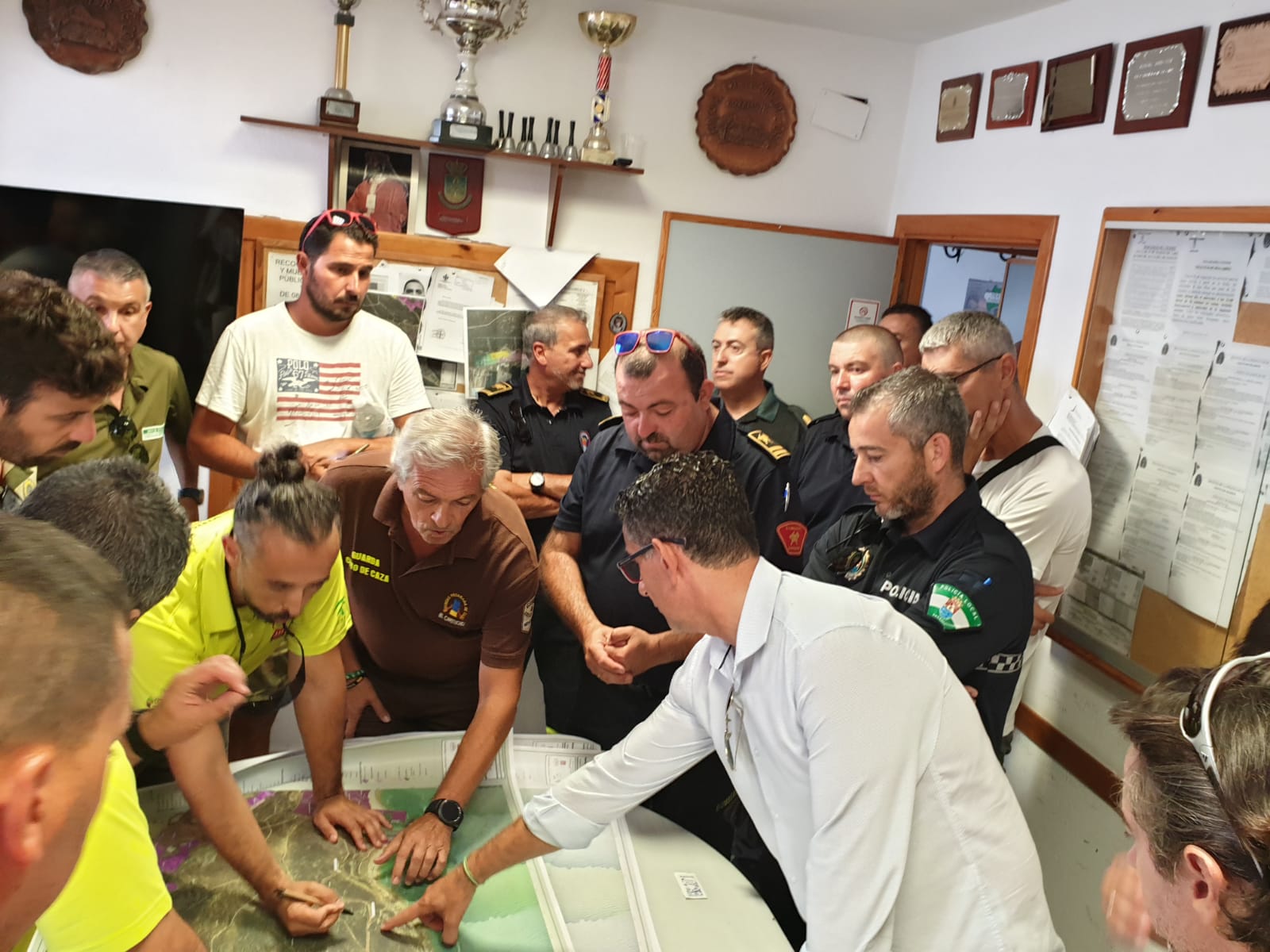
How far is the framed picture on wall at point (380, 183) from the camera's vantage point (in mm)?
3645

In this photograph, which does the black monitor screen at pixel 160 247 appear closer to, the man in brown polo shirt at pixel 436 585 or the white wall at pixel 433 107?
the white wall at pixel 433 107

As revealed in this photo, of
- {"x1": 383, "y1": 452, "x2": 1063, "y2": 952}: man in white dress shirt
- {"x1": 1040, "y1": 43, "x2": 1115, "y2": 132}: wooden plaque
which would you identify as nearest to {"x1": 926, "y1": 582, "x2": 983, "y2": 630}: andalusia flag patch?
{"x1": 383, "y1": 452, "x2": 1063, "y2": 952}: man in white dress shirt

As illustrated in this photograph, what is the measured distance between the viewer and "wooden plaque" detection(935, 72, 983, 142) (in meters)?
3.77

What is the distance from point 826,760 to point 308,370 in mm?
2250

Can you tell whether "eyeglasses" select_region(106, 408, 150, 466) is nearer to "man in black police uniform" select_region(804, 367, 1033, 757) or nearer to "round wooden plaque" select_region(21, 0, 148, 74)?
"round wooden plaque" select_region(21, 0, 148, 74)

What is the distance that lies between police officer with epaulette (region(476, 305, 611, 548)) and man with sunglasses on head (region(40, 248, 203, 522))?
0.97m

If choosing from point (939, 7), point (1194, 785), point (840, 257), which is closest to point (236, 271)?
point (840, 257)

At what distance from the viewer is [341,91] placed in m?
3.49

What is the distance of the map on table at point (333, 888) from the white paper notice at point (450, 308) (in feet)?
7.55

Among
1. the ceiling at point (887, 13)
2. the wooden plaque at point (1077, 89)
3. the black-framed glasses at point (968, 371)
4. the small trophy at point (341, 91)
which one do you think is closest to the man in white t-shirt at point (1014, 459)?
the black-framed glasses at point (968, 371)

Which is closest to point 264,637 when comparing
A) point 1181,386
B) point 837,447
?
point 837,447

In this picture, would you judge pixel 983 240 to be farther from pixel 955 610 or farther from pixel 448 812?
pixel 448 812

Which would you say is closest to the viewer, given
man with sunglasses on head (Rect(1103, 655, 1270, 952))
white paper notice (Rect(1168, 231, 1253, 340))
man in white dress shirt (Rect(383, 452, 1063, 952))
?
A: man with sunglasses on head (Rect(1103, 655, 1270, 952))

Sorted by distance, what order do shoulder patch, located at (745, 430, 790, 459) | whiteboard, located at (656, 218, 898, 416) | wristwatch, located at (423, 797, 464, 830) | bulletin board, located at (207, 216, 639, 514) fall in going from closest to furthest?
wristwatch, located at (423, 797, 464, 830), shoulder patch, located at (745, 430, 790, 459), bulletin board, located at (207, 216, 639, 514), whiteboard, located at (656, 218, 898, 416)
